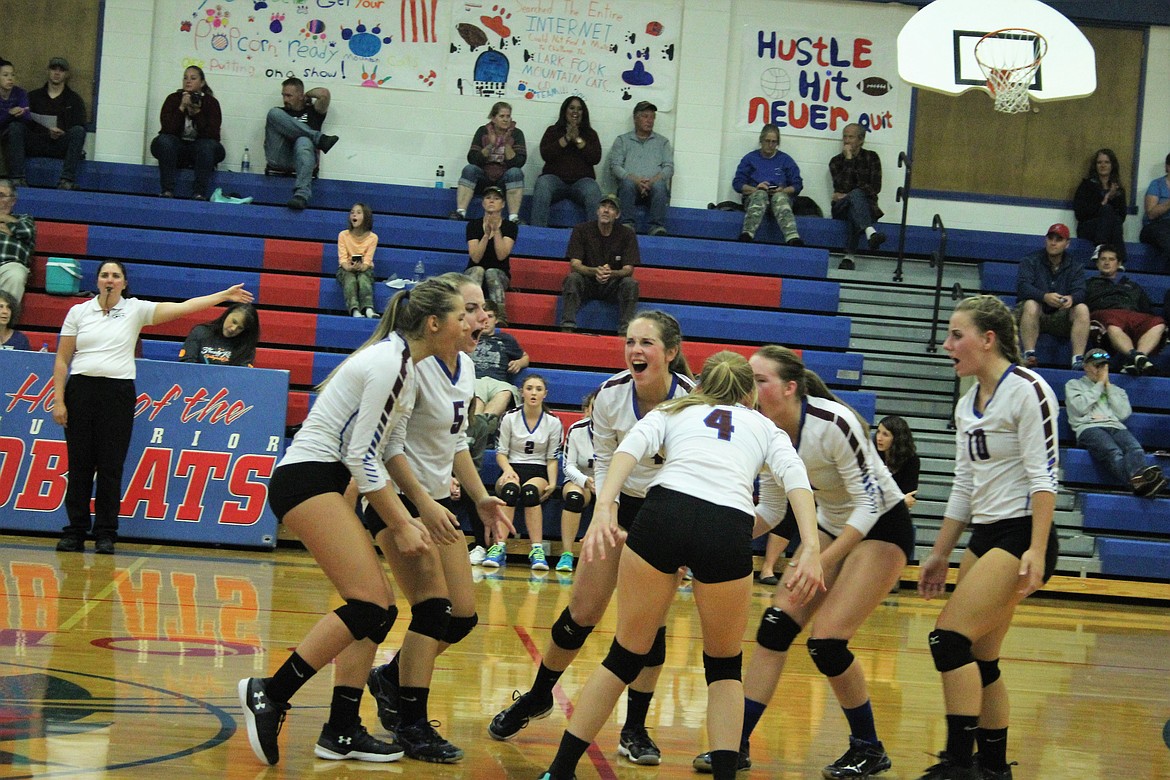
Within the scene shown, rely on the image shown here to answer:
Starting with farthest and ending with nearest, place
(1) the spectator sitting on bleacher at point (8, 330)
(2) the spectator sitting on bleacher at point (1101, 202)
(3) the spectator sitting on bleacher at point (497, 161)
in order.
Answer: (2) the spectator sitting on bleacher at point (1101, 202) < (3) the spectator sitting on bleacher at point (497, 161) < (1) the spectator sitting on bleacher at point (8, 330)

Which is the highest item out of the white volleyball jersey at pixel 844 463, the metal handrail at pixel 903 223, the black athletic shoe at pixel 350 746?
the metal handrail at pixel 903 223

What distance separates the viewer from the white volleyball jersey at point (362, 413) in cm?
407

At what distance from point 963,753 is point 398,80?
11.3 metres

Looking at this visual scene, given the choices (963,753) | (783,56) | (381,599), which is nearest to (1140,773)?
(963,753)

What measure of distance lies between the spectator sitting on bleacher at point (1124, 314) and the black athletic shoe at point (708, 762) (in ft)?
28.1

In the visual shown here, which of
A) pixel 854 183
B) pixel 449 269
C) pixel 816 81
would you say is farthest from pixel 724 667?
pixel 816 81

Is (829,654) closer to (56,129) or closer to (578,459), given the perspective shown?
(578,459)

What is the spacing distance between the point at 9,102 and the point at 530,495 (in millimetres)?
7361

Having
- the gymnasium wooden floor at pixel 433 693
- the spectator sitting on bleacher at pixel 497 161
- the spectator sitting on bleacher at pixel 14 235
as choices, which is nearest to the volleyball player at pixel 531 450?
the gymnasium wooden floor at pixel 433 693

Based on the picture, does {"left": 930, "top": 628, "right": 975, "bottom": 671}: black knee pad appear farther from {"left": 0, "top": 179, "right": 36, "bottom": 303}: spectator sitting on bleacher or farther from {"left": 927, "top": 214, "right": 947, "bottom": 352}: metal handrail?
{"left": 0, "top": 179, "right": 36, "bottom": 303}: spectator sitting on bleacher

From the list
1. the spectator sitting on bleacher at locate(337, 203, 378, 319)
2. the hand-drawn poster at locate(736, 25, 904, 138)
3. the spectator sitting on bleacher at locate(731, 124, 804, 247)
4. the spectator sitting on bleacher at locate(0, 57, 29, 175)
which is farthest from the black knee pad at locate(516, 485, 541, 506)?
the spectator sitting on bleacher at locate(0, 57, 29, 175)

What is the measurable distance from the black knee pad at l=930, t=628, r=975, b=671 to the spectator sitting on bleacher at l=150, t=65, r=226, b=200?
411 inches

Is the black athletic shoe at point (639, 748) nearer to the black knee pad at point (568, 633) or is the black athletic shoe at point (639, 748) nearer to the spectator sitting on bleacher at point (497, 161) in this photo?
the black knee pad at point (568, 633)

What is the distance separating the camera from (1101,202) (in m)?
13.6
